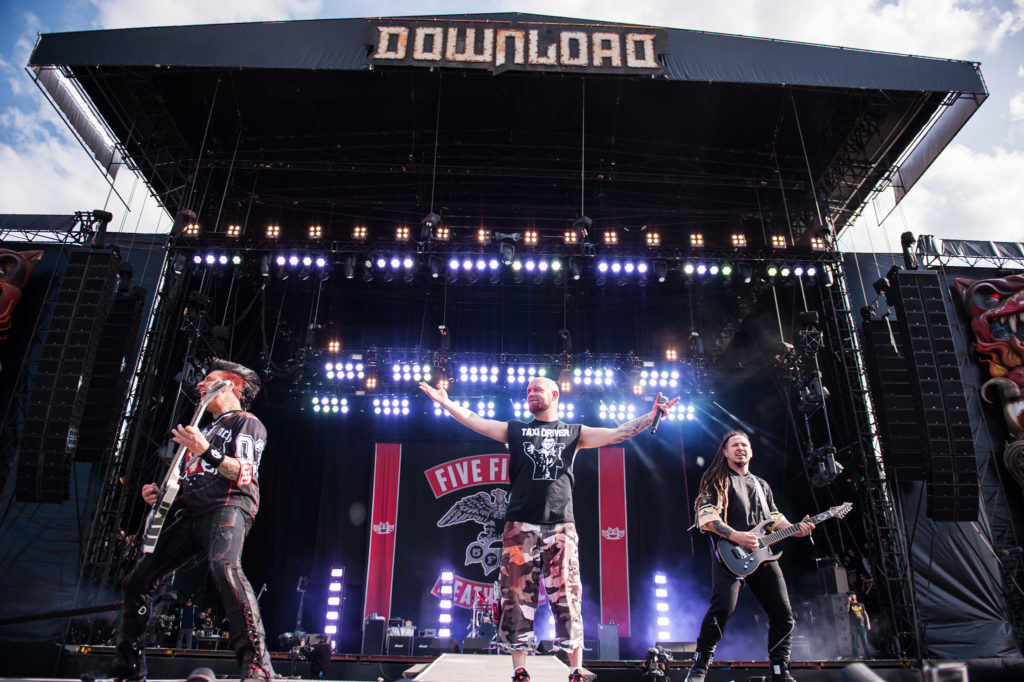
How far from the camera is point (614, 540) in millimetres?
13016

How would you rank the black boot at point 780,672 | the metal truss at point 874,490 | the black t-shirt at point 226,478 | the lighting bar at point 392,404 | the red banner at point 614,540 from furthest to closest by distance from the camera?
the lighting bar at point 392,404 < the red banner at point 614,540 < the metal truss at point 874,490 < the black boot at point 780,672 < the black t-shirt at point 226,478

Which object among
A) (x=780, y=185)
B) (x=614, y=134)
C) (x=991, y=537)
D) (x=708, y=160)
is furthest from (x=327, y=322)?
(x=991, y=537)

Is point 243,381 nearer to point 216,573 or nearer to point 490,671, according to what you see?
point 216,573

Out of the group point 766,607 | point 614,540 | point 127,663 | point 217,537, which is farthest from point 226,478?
point 614,540

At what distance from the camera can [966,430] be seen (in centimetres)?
779

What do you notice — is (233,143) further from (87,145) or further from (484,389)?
(484,389)

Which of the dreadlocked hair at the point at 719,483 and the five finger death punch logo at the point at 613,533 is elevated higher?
the five finger death punch logo at the point at 613,533

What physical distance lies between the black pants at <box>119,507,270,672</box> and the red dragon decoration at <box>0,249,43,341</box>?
9840 mm

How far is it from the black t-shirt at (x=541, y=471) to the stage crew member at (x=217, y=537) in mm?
1457

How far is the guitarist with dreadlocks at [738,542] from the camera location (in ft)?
13.2

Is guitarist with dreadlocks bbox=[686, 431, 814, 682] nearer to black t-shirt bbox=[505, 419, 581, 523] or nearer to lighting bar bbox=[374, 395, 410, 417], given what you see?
black t-shirt bbox=[505, 419, 581, 523]

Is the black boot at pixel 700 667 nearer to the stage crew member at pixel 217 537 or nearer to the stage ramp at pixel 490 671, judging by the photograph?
the stage ramp at pixel 490 671

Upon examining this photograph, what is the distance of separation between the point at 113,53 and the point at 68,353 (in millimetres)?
5000

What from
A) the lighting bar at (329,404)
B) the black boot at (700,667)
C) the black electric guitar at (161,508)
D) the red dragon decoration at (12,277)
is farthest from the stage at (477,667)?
the lighting bar at (329,404)
